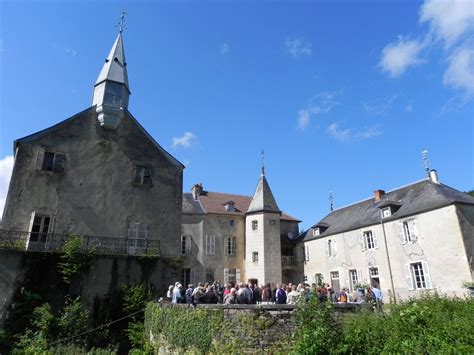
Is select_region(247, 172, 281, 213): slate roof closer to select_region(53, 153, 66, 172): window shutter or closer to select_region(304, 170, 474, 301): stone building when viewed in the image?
select_region(304, 170, 474, 301): stone building

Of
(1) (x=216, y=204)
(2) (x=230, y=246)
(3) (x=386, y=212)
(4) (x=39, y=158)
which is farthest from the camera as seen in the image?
(1) (x=216, y=204)

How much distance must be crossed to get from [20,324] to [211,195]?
756 inches

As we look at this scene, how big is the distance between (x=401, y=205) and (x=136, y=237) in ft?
59.0

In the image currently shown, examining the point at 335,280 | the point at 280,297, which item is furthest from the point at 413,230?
the point at 280,297

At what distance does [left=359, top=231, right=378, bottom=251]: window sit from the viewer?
941 inches

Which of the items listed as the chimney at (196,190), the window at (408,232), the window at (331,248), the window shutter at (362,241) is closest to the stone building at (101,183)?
the chimney at (196,190)

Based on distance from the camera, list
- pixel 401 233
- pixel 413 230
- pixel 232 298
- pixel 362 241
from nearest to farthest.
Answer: pixel 232 298 → pixel 413 230 → pixel 401 233 → pixel 362 241

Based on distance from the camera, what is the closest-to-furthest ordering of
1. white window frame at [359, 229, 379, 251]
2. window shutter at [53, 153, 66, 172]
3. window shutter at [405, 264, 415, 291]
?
window shutter at [53, 153, 66, 172] < window shutter at [405, 264, 415, 291] < white window frame at [359, 229, 379, 251]

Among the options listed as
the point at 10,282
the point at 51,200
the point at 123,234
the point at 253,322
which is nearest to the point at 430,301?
the point at 253,322

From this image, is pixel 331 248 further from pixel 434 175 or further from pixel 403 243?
pixel 434 175

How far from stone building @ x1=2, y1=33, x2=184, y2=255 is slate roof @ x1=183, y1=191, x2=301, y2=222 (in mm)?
8537

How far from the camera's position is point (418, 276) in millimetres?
20484

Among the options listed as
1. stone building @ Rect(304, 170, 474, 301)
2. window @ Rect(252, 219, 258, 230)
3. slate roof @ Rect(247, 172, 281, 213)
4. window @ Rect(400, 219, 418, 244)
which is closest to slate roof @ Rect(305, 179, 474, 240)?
stone building @ Rect(304, 170, 474, 301)

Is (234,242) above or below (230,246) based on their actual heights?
above
